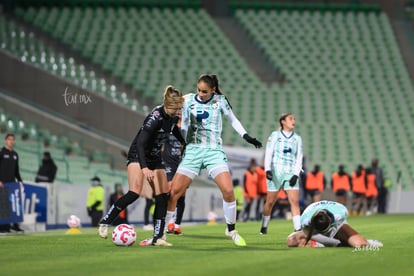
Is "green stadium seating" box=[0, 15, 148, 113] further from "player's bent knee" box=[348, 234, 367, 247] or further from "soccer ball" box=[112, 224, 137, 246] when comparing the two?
"player's bent knee" box=[348, 234, 367, 247]

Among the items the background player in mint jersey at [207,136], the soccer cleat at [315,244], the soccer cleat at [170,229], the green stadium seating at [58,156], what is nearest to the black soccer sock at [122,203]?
the background player in mint jersey at [207,136]

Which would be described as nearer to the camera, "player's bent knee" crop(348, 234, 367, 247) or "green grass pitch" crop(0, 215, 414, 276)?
"green grass pitch" crop(0, 215, 414, 276)

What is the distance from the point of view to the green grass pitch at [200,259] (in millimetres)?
10773

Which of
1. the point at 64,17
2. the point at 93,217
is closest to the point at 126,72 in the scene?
the point at 64,17

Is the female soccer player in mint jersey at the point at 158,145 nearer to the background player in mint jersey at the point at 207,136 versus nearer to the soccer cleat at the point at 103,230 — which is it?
the background player in mint jersey at the point at 207,136

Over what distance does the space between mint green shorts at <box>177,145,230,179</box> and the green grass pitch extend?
1063 millimetres

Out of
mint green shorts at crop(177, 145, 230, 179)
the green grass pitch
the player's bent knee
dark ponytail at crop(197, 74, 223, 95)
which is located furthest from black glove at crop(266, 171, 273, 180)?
the player's bent knee

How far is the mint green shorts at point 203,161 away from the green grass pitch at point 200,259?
41.9 inches

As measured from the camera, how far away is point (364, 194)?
3822cm

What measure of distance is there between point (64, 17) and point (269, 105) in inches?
372

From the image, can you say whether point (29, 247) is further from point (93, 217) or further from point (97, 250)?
point (93, 217)

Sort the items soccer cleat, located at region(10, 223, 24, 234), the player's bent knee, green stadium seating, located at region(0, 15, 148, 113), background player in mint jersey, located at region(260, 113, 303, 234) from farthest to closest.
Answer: green stadium seating, located at region(0, 15, 148, 113)
soccer cleat, located at region(10, 223, 24, 234)
background player in mint jersey, located at region(260, 113, 303, 234)
the player's bent knee

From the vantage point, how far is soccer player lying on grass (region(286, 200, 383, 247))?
44.6 feet

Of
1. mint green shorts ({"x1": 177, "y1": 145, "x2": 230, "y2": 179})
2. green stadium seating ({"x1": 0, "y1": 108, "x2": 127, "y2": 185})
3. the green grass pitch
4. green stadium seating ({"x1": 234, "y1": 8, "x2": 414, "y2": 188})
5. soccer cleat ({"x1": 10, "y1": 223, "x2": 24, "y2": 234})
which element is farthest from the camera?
green stadium seating ({"x1": 234, "y1": 8, "x2": 414, "y2": 188})
